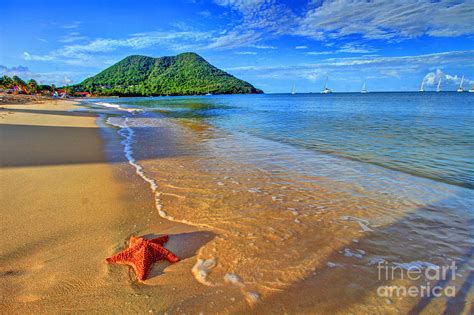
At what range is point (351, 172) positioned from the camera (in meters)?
7.72

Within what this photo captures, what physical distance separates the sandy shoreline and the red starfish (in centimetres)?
9

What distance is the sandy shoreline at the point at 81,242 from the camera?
2.79 meters

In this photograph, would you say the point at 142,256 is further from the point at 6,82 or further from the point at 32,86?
the point at 6,82

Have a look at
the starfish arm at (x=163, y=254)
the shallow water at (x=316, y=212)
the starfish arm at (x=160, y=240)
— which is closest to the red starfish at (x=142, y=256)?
the starfish arm at (x=163, y=254)

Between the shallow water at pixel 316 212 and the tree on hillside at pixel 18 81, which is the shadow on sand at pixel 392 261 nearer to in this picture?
the shallow water at pixel 316 212

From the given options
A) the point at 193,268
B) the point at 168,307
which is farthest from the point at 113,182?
the point at 168,307

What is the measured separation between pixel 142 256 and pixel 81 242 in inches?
50.4

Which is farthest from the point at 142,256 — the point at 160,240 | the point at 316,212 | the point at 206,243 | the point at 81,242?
the point at 316,212

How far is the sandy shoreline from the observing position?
2785mm

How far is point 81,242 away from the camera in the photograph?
3.81m

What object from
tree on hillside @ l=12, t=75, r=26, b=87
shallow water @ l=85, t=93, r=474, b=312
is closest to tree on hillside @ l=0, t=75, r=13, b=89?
tree on hillside @ l=12, t=75, r=26, b=87

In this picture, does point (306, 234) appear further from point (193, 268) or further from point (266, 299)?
point (193, 268)

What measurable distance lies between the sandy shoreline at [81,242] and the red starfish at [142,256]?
94 mm

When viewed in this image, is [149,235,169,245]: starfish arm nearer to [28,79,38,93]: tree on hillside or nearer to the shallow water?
the shallow water
